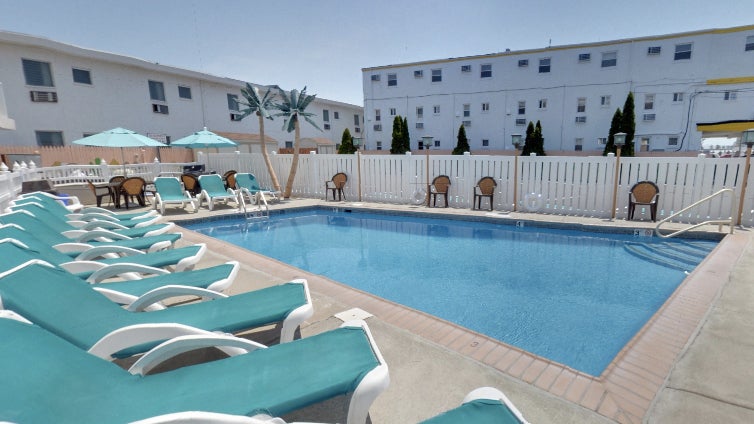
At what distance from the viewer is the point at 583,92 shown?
22.9 metres

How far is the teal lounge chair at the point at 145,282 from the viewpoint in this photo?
8.27 feet

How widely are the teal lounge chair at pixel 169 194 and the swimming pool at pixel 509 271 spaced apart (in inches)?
48.7

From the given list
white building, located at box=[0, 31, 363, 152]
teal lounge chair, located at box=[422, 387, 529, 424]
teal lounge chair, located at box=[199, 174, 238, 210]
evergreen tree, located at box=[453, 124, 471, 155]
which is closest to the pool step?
teal lounge chair, located at box=[422, 387, 529, 424]

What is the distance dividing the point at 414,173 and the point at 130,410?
33.7 feet

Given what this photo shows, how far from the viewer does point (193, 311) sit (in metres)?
2.51

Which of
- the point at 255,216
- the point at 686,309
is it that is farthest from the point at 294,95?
the point at 686,309

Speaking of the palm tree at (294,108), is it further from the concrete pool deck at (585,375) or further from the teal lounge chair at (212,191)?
the concrete pool deck at (585,375)

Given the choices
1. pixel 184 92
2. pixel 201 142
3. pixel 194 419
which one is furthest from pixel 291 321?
pixel 184 92

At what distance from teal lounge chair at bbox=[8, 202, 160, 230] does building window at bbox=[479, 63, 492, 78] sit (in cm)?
2496

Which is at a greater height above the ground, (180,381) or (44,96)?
(44,96)

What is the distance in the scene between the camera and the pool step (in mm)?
5879

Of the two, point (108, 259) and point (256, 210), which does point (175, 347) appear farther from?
point (256, 210)

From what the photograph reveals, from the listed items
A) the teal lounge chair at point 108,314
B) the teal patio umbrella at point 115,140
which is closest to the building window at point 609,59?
the teal patio umbrella at point 115,140

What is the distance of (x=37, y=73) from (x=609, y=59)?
30.8m
